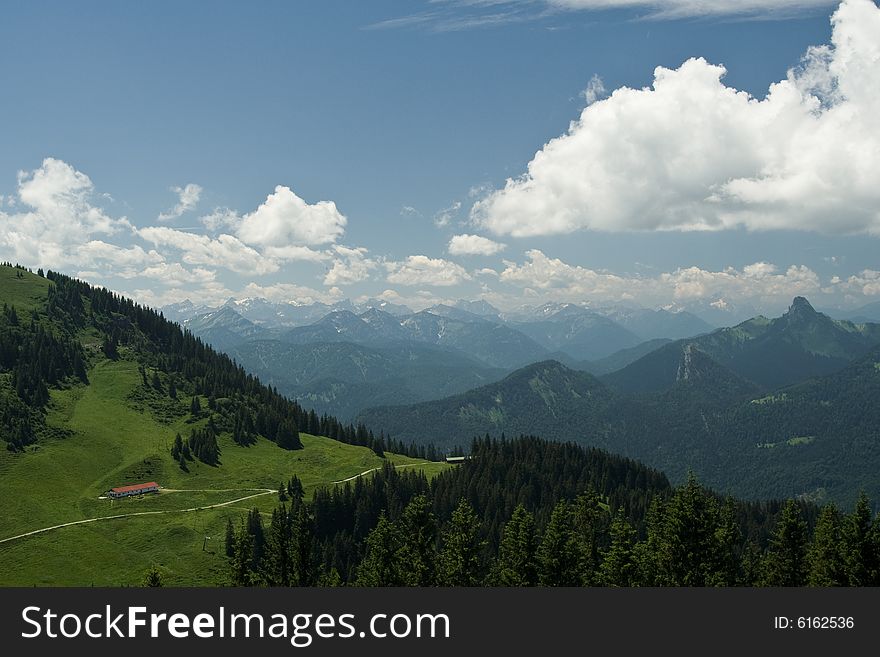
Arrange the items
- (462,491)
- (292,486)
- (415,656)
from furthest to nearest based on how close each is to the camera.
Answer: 1. (462,491)
2. (292,486)
3. (415,656)

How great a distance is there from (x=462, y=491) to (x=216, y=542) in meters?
79.1

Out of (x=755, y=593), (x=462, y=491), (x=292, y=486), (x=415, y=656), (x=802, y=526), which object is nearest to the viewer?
(x=415, y=656)

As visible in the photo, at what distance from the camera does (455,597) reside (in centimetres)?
2403

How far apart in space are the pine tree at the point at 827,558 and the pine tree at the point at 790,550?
1284mm

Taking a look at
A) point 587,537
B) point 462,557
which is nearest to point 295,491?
point 587,537

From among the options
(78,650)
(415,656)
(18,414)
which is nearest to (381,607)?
(415,656)

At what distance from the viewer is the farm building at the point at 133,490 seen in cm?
16188

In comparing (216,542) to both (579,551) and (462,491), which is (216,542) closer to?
(462,491)

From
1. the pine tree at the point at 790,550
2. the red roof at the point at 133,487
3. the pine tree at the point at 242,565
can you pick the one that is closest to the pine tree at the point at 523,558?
the pine tree at the point at 790,550

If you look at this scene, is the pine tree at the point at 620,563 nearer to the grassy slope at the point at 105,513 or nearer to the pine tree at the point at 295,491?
the grassy slope at the point at 105,513

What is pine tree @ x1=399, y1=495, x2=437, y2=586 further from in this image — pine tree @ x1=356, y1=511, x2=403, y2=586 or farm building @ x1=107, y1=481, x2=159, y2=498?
farm building @ x1=107, y1=481, x2=159, y2=498

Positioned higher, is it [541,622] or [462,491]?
[541,622]

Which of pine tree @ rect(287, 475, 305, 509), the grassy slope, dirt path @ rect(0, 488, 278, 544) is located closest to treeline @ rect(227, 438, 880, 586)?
the grassy slope

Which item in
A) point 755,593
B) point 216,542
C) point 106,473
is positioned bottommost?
point 216,542
